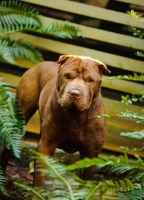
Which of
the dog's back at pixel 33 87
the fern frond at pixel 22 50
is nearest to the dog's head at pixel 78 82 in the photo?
the dog's back at pixel 33 87

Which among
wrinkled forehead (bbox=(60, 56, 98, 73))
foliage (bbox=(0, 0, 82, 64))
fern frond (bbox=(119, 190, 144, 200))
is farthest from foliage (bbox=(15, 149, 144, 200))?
foliage (bbox=(0, 0, 82, 64))

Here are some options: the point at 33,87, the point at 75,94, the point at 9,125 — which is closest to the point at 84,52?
the point at 33,87

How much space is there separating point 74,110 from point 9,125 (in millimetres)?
583

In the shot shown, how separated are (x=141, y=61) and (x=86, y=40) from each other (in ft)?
2.20

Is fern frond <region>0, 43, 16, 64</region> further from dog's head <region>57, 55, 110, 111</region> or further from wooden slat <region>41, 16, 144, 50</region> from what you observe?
dog's head <region>57, 55, 110, 111</region>

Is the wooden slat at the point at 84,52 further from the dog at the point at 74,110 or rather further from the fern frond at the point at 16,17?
the dog at the point at 74,110

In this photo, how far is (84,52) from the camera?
19.1 ft

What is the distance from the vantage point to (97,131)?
4.14 m

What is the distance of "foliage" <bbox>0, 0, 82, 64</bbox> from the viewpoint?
18.4ft

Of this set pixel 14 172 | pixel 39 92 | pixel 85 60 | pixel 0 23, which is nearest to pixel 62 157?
pixel 14 172

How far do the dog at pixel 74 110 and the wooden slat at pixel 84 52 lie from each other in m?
1.29

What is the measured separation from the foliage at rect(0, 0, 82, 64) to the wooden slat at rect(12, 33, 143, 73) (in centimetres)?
12

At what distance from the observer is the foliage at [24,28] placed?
560cm

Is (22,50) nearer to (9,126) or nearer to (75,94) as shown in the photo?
(9,126)
